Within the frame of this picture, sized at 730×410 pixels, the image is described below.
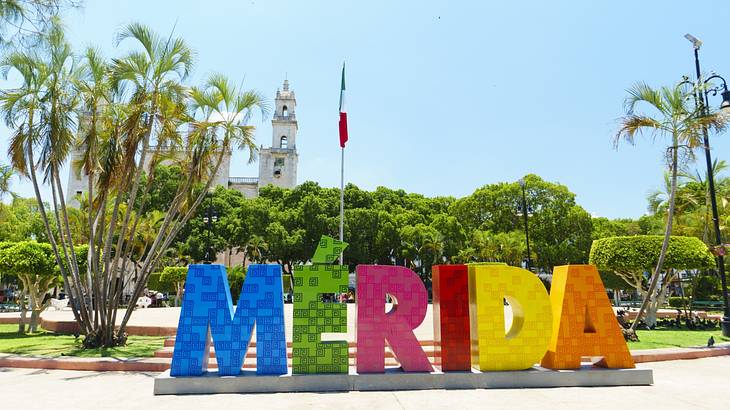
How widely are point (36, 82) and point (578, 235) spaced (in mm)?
43092

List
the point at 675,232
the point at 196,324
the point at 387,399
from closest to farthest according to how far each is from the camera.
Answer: the point at 387,399 → the point at 196,324 → the point at 675,232

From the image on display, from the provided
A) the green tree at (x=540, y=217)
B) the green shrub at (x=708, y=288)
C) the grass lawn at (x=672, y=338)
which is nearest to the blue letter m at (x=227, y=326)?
the grass lawn at (x=672, y=338)

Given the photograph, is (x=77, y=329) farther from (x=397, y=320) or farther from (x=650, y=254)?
(x=650, y=254)

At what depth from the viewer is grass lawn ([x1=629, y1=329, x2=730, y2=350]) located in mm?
13982

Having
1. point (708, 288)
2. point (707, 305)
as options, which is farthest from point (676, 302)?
point (708, 288)

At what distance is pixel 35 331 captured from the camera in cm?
1825

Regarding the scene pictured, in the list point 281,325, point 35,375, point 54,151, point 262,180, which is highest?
point 262,180

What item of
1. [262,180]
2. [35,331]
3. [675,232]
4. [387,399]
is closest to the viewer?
[387,399]

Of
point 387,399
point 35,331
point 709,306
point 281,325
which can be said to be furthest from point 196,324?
point 709,306

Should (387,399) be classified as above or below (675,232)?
below

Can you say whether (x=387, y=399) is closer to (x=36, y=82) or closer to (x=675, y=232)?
(x=36, y=82)

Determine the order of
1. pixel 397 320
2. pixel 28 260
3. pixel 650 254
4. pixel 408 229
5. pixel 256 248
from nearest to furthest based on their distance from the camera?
pixel 397 320 < pixel 28 260 < pixel 650 254 < pixel 408 229 < pixel 256 248

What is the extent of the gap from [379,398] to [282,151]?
64081mm

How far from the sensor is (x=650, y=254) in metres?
18.7
